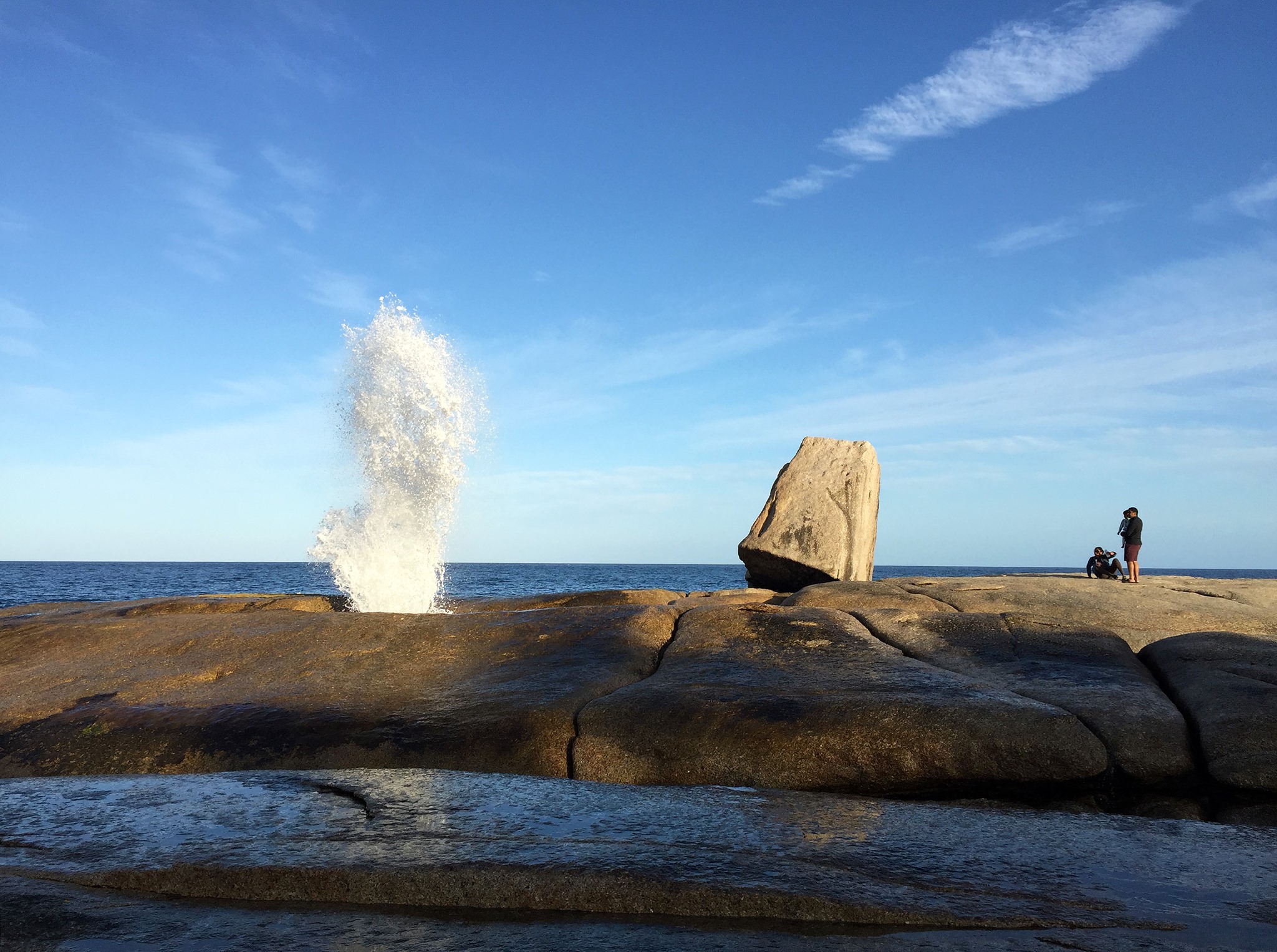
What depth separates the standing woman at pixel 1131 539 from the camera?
18062 mm

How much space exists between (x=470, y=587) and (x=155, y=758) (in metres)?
54.2

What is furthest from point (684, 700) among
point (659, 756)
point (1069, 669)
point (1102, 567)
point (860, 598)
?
point (1102, 567)

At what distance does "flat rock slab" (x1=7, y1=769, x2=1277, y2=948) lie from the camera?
3.21 meters

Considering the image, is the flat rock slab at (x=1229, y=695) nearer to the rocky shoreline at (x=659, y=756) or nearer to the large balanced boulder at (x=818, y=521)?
the rocky shoreline at (x=659, y=756)

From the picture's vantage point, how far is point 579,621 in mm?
9234

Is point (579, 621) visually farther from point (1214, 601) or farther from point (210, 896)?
point (1214, 601)

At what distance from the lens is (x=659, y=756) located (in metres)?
6.26

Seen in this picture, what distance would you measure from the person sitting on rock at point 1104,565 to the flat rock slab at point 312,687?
13852mm

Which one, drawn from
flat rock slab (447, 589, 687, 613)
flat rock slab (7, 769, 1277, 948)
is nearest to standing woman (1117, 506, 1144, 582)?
flat rock slab (447, 589, 687, 613)

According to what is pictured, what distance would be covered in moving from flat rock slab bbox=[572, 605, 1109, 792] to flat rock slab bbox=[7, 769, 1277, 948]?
1.05m

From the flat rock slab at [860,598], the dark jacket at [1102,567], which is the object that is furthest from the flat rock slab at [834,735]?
the dark jacket at [1102,567]

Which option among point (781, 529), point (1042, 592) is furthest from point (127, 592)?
point (1042, 592)

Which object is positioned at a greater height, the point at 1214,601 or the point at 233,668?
the point at 1214,601

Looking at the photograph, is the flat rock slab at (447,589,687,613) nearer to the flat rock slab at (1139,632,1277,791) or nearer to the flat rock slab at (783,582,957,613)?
the flat rock slab at (783,582,957,613)
